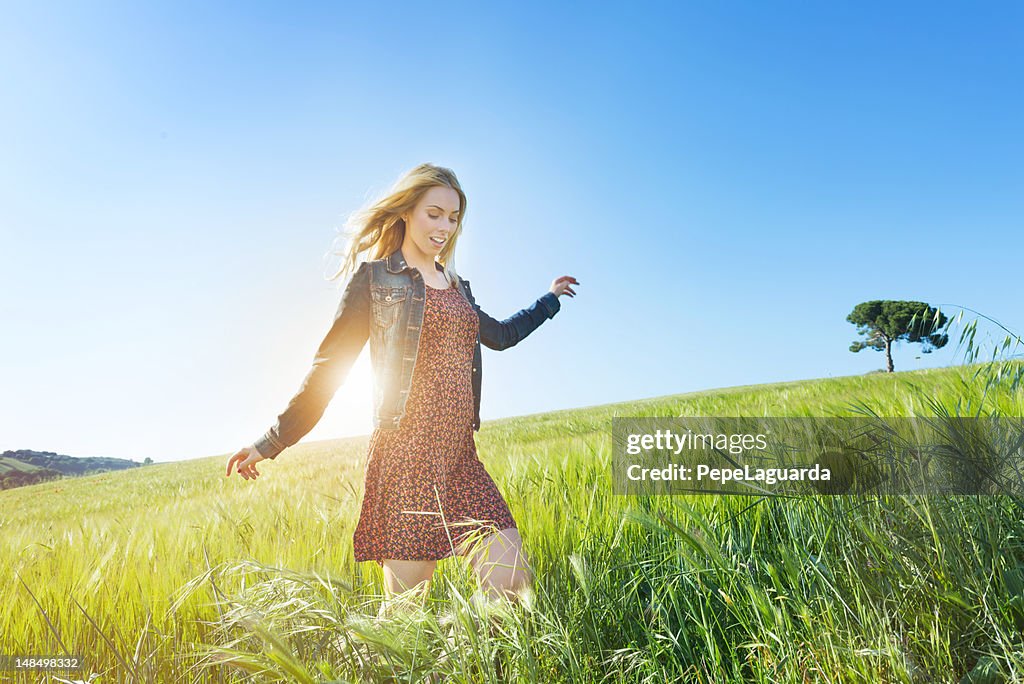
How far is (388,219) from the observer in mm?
3047

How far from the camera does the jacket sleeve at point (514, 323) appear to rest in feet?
10.9

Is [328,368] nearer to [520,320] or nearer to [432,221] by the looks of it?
[432,221]

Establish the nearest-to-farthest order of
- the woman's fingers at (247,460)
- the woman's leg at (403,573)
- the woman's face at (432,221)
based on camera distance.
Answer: the woman's leg at (403,573)
the woman's fingers at (247,460)
the woman's face at (432,221)

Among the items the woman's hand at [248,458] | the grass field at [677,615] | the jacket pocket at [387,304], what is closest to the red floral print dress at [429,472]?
the jacket pocket at [387,304]

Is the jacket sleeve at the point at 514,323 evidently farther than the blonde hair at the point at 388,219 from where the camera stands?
Yes

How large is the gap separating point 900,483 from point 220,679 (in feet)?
6.85

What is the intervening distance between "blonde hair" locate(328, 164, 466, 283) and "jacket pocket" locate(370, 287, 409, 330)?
1.32 feet

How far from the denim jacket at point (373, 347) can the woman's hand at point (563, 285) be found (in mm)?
1178

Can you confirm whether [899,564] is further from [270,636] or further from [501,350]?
[501,350]

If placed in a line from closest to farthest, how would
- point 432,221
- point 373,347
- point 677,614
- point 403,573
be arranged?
1. point 677,614
2. point 403,573
3. point 373,347
4. point 432,221

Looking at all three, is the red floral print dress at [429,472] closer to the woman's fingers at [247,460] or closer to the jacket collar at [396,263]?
the jacket collar at [396,263]

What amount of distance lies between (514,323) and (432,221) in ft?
2.78

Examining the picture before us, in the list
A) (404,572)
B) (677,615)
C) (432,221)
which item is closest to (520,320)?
(432,221)

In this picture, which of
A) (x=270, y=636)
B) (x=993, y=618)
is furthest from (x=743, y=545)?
(x=270, y=636)
